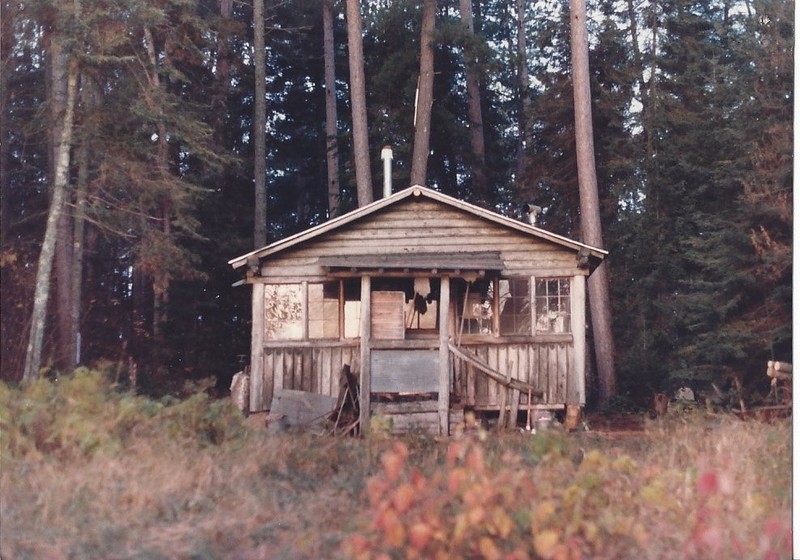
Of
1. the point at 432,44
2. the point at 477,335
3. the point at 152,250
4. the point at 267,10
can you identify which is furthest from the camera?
the point at 267,10

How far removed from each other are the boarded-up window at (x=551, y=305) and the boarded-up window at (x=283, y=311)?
4378 mm

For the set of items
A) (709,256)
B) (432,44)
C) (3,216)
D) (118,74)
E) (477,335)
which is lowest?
(477,335)

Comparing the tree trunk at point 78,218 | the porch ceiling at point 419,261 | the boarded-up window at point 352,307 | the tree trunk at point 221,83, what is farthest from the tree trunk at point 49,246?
the tree trunk at point 221,83

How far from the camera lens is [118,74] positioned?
18.7m

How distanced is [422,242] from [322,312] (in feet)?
7.41

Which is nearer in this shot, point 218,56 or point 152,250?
point 152,250

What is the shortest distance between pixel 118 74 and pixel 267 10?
1245 centimetres

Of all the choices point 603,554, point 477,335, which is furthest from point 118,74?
point 603,554

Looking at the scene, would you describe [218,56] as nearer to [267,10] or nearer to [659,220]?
[267,10]

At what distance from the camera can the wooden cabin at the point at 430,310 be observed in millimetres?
14750

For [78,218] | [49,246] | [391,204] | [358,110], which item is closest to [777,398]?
[391,204]

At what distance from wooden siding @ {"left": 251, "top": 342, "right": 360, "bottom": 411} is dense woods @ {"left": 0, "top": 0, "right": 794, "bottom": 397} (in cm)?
488

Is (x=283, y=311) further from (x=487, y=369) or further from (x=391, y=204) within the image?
(x=487, y=369)

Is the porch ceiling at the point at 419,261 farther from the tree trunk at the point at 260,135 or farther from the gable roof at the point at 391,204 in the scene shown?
the tree trunk at the point at 260,135
